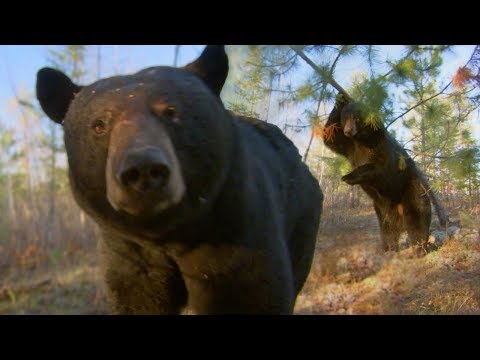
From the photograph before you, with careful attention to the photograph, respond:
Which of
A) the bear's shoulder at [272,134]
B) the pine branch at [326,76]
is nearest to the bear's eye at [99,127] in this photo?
the bear's shoulder at [272,134]

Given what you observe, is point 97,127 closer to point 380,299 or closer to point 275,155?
point 275,155

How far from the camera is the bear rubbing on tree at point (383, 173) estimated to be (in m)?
3.71

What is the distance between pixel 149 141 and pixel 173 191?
0.69ft

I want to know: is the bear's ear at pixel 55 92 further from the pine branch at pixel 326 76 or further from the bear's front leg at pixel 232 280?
the pine branch at pixel 326 76

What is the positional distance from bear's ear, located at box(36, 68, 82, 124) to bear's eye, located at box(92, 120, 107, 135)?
17.5 inches

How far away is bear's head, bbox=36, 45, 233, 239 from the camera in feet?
5.72

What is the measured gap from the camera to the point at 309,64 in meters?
3.66

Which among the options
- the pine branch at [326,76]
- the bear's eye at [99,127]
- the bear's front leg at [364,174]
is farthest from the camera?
the bear's front leg at [364,174]

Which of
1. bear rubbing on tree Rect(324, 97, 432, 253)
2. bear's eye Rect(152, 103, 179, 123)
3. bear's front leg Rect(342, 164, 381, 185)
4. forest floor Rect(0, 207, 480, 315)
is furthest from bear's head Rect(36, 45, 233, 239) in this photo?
forest floor Rect(0, 207, 480, 315)

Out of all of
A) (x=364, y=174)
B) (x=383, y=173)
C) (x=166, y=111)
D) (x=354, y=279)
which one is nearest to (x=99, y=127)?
(x=166, y=111)

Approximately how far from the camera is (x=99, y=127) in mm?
1900

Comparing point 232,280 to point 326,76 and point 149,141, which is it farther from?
point 326,76

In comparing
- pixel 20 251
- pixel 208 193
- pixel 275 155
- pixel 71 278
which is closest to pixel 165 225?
pixel 208 193

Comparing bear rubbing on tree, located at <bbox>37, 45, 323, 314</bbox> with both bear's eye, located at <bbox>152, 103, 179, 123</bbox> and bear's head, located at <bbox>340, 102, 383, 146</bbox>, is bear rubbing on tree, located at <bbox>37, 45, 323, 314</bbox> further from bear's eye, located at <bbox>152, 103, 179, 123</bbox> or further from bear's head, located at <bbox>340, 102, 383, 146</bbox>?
bear's head, located at <bbox>340, 102, 383, 146</bbox>
